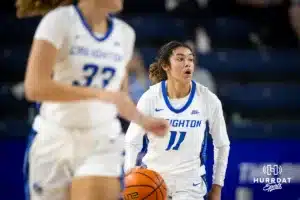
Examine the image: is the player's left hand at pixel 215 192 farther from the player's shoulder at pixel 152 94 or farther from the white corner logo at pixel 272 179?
the white corner logo at pixel 272 179

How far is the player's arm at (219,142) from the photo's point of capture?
4375 millimetres

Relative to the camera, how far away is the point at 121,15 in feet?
26.9

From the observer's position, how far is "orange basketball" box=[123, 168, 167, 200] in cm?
413

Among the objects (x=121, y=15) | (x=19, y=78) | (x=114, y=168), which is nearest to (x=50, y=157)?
(x=114, y=168)

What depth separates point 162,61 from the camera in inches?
175

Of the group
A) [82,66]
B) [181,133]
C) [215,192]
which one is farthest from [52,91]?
[215,192]

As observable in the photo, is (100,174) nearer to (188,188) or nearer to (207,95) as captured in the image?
(188,188)

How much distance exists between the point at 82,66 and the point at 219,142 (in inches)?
73.2

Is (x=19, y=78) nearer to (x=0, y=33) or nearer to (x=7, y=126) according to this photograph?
(x=0, y=33)

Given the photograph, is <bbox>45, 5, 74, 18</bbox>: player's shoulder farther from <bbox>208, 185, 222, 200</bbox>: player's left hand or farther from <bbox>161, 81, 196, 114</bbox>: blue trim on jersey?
<bbox>208, 185, 222, 200</bbox>: player's left hand

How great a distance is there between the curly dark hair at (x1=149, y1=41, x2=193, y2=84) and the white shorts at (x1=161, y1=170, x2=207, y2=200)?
0.68 m

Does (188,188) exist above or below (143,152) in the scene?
below

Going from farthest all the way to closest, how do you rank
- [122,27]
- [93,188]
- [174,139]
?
[174,139]
[122,27]
[93,188]

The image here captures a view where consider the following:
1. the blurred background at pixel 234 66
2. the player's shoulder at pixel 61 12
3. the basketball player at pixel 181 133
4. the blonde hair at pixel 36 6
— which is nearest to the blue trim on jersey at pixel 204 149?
the basketball player at pixel 181 133
